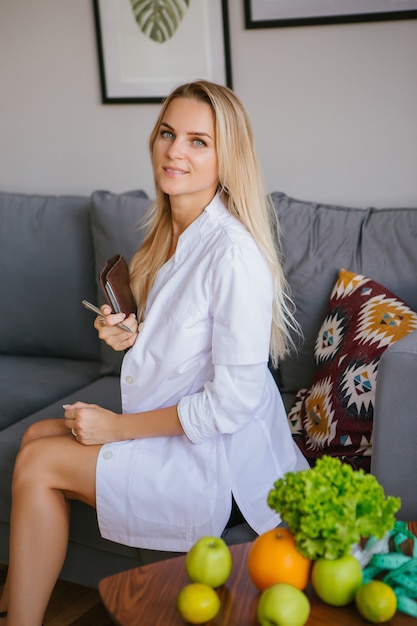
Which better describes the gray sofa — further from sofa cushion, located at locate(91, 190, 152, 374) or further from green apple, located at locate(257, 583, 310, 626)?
green apple, located at locate(257, 583, 310, 626)

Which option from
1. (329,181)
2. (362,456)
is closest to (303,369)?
(362,456)

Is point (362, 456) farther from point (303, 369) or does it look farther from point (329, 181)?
point (329, 181)

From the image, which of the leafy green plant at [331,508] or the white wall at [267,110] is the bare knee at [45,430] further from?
the white wall at [267,110]

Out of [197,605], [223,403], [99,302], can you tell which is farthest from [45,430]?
[197,605]

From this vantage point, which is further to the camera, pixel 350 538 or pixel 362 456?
pixel 362 456

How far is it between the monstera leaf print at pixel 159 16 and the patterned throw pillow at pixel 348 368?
108cm

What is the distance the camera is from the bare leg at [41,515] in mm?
1729

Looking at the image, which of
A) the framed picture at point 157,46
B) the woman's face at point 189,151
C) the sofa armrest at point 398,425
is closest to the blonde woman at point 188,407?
the woman's face at point 189,151

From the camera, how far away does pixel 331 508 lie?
1.12 metres

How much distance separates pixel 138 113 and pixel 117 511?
155 centimetres

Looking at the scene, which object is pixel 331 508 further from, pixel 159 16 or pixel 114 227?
pixel 159 16

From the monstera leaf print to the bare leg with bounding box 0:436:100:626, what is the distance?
4.90ft

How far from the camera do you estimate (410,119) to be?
96.1 inches

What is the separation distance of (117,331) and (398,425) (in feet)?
2.20
